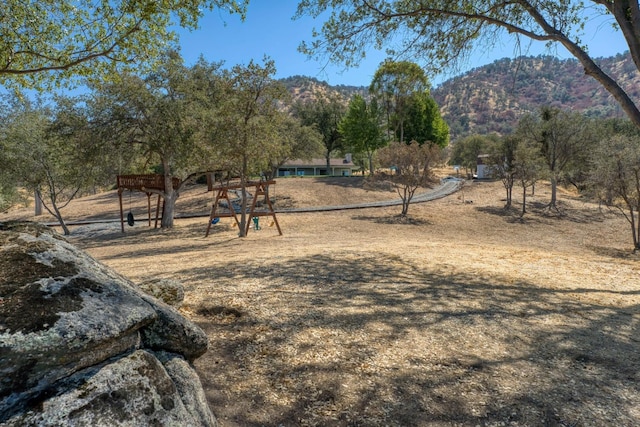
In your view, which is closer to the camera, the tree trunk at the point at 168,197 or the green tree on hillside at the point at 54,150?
the green tree on hillside at the point at 54,150

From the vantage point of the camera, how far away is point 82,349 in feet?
6.60

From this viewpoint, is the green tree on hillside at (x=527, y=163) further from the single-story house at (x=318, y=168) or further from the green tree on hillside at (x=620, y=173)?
the single-story house at (x=318, y=168)

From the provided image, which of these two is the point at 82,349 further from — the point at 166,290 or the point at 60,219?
the point at 60,219

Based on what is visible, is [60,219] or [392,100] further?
[392,100]

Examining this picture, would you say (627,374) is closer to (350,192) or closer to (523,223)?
(523,223)

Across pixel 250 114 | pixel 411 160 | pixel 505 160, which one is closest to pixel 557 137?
pixel 505 160

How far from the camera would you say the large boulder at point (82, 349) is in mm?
1812

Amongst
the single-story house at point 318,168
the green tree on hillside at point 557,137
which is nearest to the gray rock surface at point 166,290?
the green tree on hillside at point 557,137

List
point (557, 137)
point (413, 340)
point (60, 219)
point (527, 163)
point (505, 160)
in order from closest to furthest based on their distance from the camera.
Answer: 1. point (413, 340)
2. point (60, 219)
3. point (527, 163)
4. point (505, 160)
5. point (557, 137)

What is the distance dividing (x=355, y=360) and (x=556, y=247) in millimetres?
17530

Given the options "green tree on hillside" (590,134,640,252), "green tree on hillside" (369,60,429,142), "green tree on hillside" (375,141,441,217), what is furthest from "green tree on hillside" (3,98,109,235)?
"green tree on hillside" (369,60,429,142)

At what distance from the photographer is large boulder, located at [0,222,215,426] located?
1.81 m

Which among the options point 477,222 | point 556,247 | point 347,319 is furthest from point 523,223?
point 347,319

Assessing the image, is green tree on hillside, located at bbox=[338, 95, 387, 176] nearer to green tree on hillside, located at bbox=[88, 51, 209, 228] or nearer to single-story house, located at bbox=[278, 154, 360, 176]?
single-story house, located at bbox=[278, 154, 360, 176]
